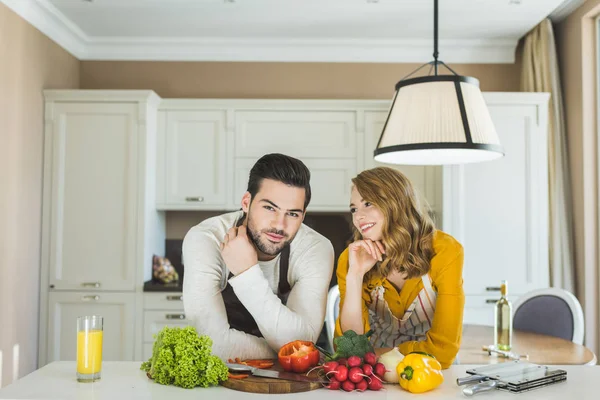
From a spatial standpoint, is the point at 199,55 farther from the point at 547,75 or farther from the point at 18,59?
the point at 547,75

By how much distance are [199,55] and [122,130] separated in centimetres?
97

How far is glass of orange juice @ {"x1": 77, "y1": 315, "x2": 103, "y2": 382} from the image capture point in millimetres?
1448

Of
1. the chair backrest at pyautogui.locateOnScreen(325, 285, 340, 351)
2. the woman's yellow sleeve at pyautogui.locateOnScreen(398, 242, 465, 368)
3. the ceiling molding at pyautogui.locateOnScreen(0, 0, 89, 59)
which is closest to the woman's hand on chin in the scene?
the woman's yellow sleeve at pyautogui.locateOnScreen(398, 242, 465, 368)

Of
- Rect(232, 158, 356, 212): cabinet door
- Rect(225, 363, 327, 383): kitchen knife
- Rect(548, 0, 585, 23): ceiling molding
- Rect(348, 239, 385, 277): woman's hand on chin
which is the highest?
Rect(548, 0, 585, 23): ceiling molding

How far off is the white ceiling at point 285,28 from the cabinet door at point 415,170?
24.2 inches

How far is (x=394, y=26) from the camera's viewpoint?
13.2ft

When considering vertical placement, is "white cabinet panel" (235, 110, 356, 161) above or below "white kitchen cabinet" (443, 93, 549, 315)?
above

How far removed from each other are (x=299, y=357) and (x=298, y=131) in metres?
2.78

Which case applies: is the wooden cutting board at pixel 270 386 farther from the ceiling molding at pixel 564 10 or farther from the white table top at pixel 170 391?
the ceiling molding at pixel 564 10

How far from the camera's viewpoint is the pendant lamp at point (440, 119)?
1994mm

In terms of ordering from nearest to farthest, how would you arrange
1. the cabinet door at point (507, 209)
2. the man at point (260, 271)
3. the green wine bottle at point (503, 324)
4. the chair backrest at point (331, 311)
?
the man at point (260, 271) → the green wine bottle at point (503, 324) → the chair backrest at point (331, 311) → the cabinet door at point (507, 209)

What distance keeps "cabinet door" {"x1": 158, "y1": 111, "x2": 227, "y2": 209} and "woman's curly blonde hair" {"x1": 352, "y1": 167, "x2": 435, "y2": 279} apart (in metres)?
2.30

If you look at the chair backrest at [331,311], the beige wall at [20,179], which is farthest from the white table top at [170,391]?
the beige wall at [20,179]

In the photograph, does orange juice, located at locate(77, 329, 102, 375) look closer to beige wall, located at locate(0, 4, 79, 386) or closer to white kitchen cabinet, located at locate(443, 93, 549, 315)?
beige wall, located at locate(0, 4, 79, 386)
